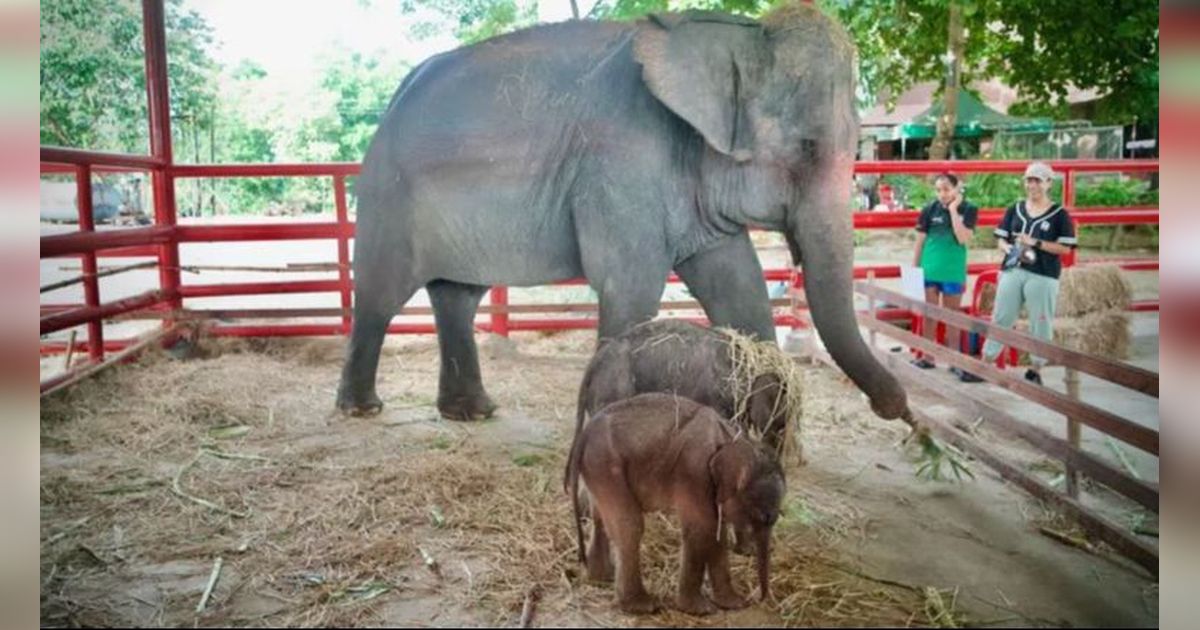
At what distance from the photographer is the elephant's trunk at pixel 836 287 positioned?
2.44m

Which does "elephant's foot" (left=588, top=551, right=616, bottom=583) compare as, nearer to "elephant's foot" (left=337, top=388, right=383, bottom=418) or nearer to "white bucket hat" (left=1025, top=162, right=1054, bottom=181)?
"elephant's foot" (left=337, top=388, right=383, bottom=418)

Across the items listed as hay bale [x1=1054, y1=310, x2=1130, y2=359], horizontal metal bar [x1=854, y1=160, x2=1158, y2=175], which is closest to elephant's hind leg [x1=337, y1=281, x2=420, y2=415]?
horizontal metal bar [x1=854, y1=160, x2=1158, y2=175]

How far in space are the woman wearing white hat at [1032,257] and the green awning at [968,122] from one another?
6.2 inches

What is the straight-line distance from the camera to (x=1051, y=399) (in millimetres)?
2432

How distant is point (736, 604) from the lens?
1774 millimetres

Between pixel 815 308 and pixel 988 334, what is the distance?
0.57 metres

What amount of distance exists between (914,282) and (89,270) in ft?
9.33

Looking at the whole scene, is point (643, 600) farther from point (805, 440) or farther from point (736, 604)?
point (805, 440)

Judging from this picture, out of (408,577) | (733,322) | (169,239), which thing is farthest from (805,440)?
(169,239)

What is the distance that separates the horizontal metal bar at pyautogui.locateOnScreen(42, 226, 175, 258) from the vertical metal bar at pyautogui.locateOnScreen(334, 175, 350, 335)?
498mm

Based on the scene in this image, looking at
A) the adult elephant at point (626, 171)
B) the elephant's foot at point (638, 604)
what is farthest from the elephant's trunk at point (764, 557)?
the adult elephant at point (626, 171)

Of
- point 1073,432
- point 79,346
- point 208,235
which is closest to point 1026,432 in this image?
point 1073,432

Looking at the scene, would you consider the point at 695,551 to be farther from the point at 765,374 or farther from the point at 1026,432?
the point at 1026,432

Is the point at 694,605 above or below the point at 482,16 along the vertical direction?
below
